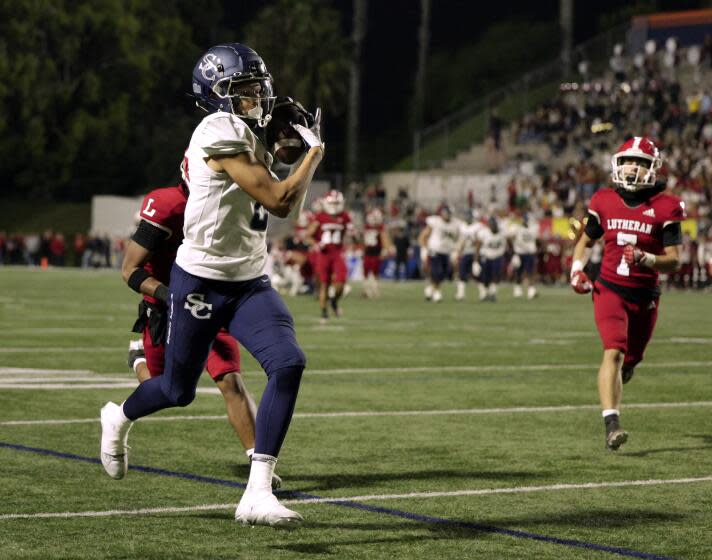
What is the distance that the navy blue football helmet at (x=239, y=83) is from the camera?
644 centimetres

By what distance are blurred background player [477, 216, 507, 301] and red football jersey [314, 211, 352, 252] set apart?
7.37 meters

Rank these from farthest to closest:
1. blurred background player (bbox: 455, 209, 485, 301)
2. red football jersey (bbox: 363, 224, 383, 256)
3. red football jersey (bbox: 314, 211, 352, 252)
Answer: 1. blurred background player (bbox: 455, 209, 485, 301)
2. red football jersey (bbox: 363, 224, 383, 256)
3. red football jersey (bbox: 314, 211, 352, 252)

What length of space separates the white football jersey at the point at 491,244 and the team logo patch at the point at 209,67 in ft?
78.0

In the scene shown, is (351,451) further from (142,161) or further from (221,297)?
(142,161)

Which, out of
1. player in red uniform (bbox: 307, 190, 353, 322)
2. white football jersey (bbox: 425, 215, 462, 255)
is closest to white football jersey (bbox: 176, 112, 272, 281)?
player in red uniform (bbox: 307, 190, 353, 322)

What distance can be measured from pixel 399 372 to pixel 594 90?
113 feet

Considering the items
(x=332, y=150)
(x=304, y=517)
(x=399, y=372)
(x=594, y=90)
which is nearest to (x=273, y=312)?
(x=304, y=517)

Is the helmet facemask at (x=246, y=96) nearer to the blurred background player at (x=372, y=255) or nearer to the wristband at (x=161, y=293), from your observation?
the wristband at (x=161, y=293)

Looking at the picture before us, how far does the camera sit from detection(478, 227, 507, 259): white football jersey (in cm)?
3036

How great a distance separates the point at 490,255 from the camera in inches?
1193

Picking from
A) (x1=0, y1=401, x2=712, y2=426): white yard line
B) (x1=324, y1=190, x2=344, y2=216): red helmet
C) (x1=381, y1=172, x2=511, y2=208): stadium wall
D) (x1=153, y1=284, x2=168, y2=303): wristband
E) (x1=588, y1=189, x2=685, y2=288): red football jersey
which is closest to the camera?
(x1=153, y1=284, x2=168, y2=303): wristband

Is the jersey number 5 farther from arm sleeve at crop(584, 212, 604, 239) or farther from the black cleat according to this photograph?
the black cleat

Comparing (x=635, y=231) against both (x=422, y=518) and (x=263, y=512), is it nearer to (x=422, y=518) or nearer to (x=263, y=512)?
(x=422, y=518)

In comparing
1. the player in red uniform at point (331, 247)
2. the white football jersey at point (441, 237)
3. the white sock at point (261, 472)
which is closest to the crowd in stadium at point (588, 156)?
the white football jersey at point (441, 237)
